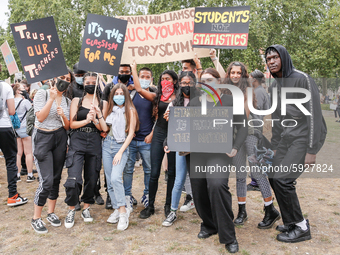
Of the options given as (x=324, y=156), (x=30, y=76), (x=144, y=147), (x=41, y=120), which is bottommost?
(x=324, y=156)

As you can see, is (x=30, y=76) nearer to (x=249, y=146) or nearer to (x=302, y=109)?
(x=249, y=146)

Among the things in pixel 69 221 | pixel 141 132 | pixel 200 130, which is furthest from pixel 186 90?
pixel 69 221

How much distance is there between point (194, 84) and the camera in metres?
4.21

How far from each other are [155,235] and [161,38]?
344 cm

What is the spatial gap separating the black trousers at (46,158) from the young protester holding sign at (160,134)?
4.55 feet

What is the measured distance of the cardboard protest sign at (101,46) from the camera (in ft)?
14.2

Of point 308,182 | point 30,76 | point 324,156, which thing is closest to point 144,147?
point 30,76

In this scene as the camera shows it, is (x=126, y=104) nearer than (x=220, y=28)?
Yes

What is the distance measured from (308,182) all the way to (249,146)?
A: 281 cm

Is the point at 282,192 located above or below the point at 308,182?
above

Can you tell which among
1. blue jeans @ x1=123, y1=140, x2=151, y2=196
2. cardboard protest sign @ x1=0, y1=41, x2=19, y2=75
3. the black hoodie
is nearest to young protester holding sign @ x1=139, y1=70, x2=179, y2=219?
blue jeans @ x1=123, y1=140, x2=151, y2=196

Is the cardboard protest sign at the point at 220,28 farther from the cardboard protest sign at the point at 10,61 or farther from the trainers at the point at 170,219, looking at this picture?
the cardboard protest sign at the point at 10,61

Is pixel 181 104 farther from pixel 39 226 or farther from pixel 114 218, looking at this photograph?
pixel 39 226

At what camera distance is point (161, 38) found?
548cm
